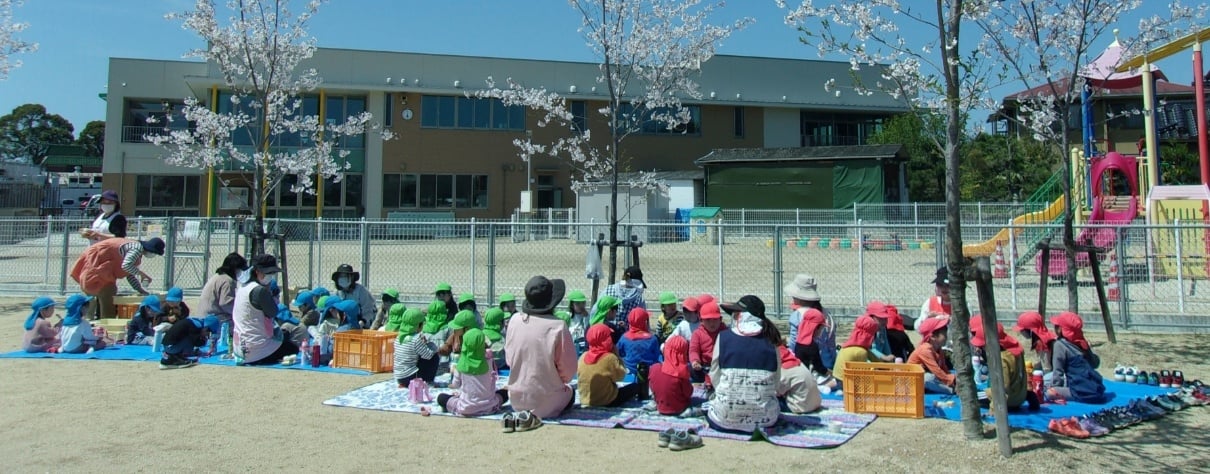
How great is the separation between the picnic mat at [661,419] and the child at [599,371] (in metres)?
0.10

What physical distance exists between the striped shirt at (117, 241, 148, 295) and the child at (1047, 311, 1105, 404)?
10870 millimetres

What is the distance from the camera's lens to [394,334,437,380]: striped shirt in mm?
6898

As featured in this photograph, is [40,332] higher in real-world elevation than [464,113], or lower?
lower

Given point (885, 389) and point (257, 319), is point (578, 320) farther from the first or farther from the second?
point (885, 389)

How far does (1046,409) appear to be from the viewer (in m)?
6.11

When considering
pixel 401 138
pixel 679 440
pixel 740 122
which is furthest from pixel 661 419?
pixel 740 122

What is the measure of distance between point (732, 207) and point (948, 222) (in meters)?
28.2

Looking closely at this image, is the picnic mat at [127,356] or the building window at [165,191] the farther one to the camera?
the building window at [165,191]

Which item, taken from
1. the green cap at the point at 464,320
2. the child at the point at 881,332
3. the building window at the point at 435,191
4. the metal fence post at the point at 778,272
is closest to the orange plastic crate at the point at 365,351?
the green cap at the point at 464,320

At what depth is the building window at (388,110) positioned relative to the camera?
115 ft

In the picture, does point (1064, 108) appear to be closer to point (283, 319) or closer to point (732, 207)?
point (283, 319)

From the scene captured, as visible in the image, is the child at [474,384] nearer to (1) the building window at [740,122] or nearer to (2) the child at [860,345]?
(2) the child at [860,345]

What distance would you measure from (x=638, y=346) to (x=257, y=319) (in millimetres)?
4085

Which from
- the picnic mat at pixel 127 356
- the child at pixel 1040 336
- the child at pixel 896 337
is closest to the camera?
the child at pixel 1040 336
